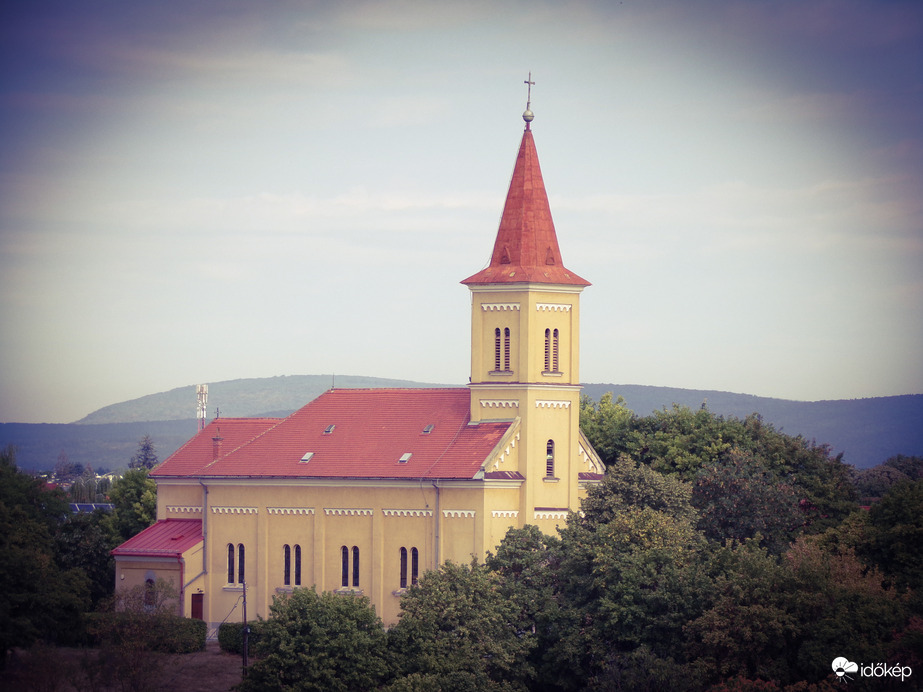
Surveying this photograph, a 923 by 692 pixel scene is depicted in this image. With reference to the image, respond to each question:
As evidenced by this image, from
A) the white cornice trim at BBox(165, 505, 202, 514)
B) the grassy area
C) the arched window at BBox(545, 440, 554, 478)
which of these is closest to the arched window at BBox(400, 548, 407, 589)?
the arched window at BBox(545, 440, 554, 478)

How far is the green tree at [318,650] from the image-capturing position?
2584 inches

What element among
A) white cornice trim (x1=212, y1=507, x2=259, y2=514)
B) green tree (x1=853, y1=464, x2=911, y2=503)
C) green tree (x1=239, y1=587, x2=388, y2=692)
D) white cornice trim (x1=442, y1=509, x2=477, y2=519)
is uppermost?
white cornice trim (x1=442, y1=509, x2=477, y2=519)

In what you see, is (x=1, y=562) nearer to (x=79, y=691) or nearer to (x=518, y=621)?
(x=79, y=691)

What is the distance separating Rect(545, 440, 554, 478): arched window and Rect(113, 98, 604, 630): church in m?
0.05

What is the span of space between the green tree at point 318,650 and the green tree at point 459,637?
4.67ft

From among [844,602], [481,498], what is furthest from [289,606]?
A: [844,602]

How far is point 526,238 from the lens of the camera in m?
85.1

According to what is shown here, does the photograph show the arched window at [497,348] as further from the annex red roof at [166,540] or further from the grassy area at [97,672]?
the annex red roof at [166,540]

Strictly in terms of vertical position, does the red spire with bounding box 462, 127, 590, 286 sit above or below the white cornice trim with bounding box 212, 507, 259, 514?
above

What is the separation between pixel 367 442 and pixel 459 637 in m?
20.7

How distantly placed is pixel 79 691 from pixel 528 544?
22271mm

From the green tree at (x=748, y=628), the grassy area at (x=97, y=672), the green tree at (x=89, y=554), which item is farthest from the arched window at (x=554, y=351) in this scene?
the green tree at (x=89, y=554)

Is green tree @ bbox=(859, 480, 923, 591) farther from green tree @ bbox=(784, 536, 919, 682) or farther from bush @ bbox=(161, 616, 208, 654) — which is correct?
bush @ bbox=(161, 616, 208, 654)

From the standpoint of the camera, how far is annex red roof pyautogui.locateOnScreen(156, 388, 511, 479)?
8338 centimetres
